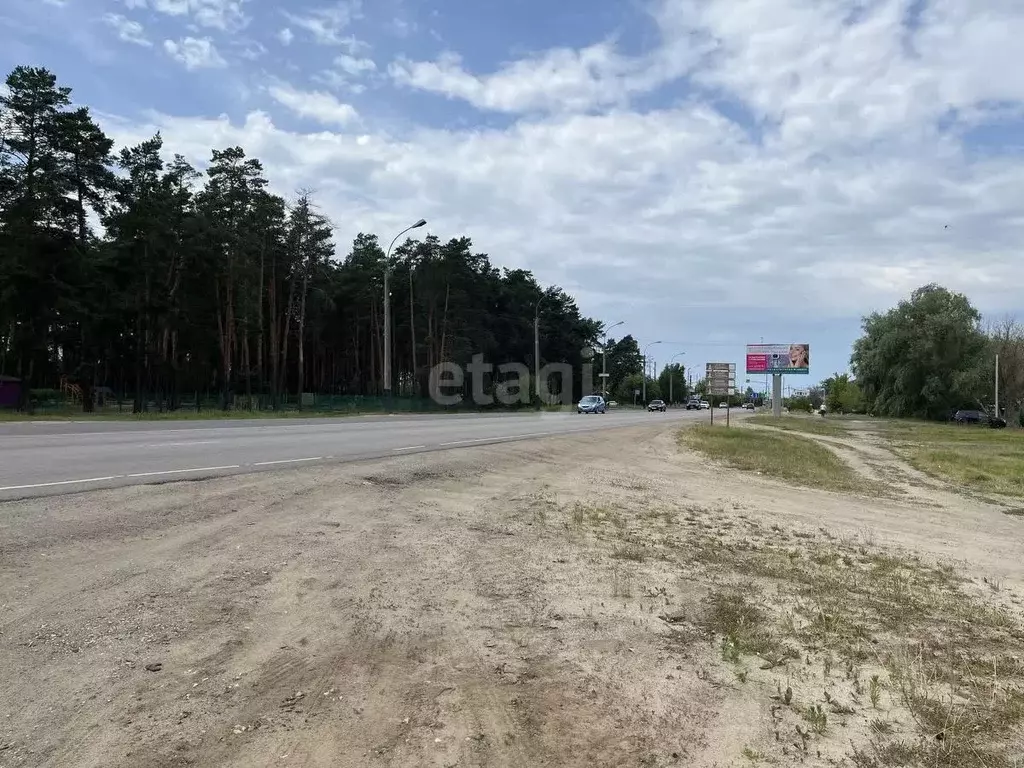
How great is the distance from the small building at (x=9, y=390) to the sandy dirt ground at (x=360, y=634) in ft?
140

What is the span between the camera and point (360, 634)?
5.04m

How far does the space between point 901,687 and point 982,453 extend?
110 feet

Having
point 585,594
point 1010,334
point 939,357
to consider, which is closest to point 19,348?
point 585,594

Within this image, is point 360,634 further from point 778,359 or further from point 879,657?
point 778,359

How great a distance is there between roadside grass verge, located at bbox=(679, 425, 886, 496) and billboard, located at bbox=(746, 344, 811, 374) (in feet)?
192

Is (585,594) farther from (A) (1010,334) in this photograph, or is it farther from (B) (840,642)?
(A) (1010,334)

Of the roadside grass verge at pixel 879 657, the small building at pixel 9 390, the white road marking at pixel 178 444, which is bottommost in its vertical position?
the roadside grass verge at pixel 879 657

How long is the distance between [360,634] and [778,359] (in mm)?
90854

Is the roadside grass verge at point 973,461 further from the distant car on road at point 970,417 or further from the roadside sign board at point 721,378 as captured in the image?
the distant car on road at point 970,417

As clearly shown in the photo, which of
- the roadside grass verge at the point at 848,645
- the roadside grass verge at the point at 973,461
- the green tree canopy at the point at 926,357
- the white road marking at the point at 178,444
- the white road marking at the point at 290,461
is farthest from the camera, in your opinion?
the green tree canopy at the point at 926,357

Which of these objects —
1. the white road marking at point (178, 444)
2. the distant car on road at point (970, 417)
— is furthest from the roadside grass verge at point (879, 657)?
the distant car on road at point (970, 417)

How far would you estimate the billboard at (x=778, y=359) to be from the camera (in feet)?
288

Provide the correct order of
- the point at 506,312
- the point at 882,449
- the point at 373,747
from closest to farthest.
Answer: the point at 373,747, the point at 882,449, the point at 506,312

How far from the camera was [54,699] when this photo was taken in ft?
12.9
